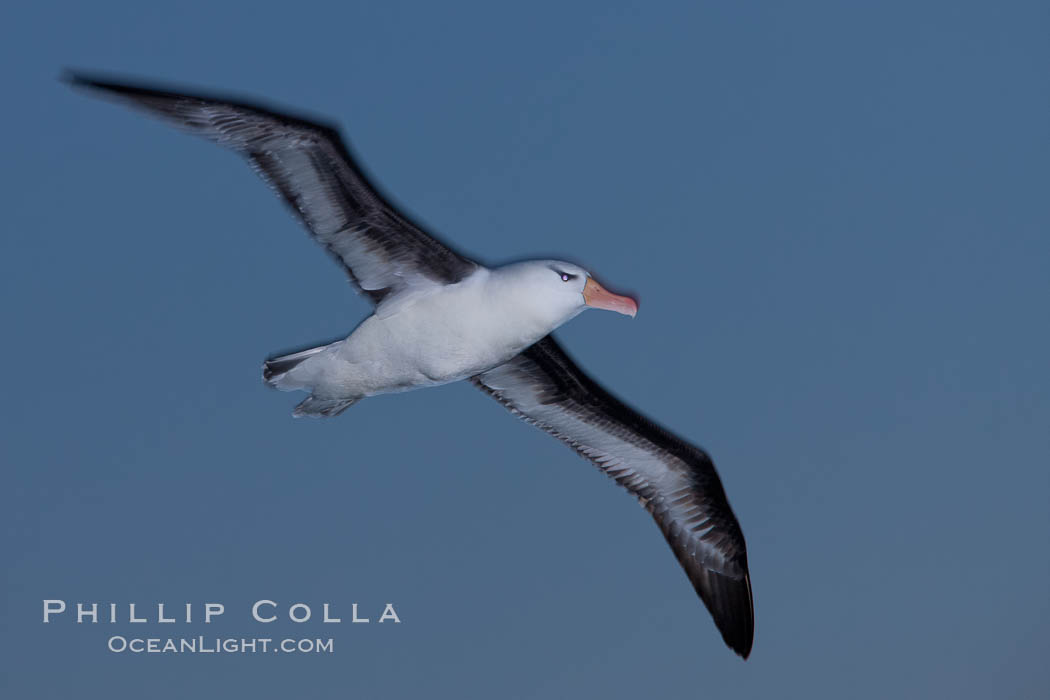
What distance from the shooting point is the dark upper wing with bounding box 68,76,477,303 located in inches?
361

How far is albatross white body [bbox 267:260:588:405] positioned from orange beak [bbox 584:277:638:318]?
0.04m

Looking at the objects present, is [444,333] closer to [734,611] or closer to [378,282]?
[378,282]

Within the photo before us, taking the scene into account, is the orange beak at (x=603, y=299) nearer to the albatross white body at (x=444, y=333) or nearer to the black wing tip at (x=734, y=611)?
the albatross white body at (x=444, y=333)

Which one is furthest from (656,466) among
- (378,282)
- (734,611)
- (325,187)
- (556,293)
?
(325,187)

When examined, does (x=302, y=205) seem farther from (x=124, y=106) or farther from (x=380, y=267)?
(x=124, y=106)

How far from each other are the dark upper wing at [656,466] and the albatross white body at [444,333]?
1750 millimetres

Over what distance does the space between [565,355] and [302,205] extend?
9.87ft

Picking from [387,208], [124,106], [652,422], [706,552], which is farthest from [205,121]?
[706,552]

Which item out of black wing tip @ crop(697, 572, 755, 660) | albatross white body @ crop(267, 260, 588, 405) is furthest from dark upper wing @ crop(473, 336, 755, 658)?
albatross white body @ crop(267, 260, 588, 405)

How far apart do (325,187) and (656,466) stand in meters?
4.47

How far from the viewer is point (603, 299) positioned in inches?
376

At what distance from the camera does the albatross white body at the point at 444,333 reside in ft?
31.0

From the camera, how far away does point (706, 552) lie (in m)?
12.3

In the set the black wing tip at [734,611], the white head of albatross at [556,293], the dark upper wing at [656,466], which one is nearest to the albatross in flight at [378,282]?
the white head of albatross at [556,293]
